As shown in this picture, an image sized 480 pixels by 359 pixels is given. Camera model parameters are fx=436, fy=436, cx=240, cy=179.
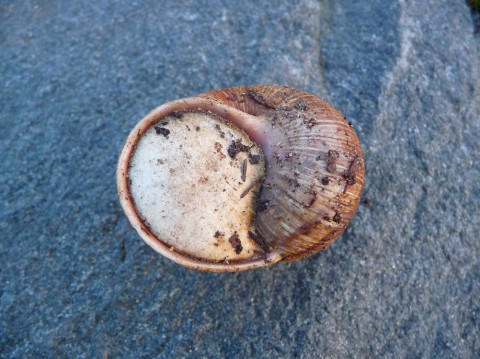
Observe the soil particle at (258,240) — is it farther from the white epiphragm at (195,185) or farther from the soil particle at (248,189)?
the soil particle at (248,189)

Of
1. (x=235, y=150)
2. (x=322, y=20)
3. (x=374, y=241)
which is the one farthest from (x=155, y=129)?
(x=322, y=20)

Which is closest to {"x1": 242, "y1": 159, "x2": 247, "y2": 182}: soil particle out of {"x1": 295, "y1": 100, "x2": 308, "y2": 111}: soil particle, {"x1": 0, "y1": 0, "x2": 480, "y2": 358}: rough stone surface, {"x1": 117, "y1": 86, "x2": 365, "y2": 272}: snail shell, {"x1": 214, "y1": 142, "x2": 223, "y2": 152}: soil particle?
{"x1": 117, "y1": 86, "x2": 365, "y2": 272}: snail shell

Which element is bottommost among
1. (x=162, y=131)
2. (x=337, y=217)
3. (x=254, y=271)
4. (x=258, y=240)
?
(x=254, y=271)

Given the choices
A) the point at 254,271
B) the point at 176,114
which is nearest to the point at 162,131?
the point at 176,114

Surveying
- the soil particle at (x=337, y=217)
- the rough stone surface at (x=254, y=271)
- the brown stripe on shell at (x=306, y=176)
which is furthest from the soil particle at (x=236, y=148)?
the rough stone surface at (x=254, y=271)

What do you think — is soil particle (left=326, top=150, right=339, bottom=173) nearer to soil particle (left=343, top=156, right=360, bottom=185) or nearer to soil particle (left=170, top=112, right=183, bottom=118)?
soil particle (left=343, top=156, right=360, bottom=185)

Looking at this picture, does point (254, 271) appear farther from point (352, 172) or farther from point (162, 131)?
point (162, 131)
